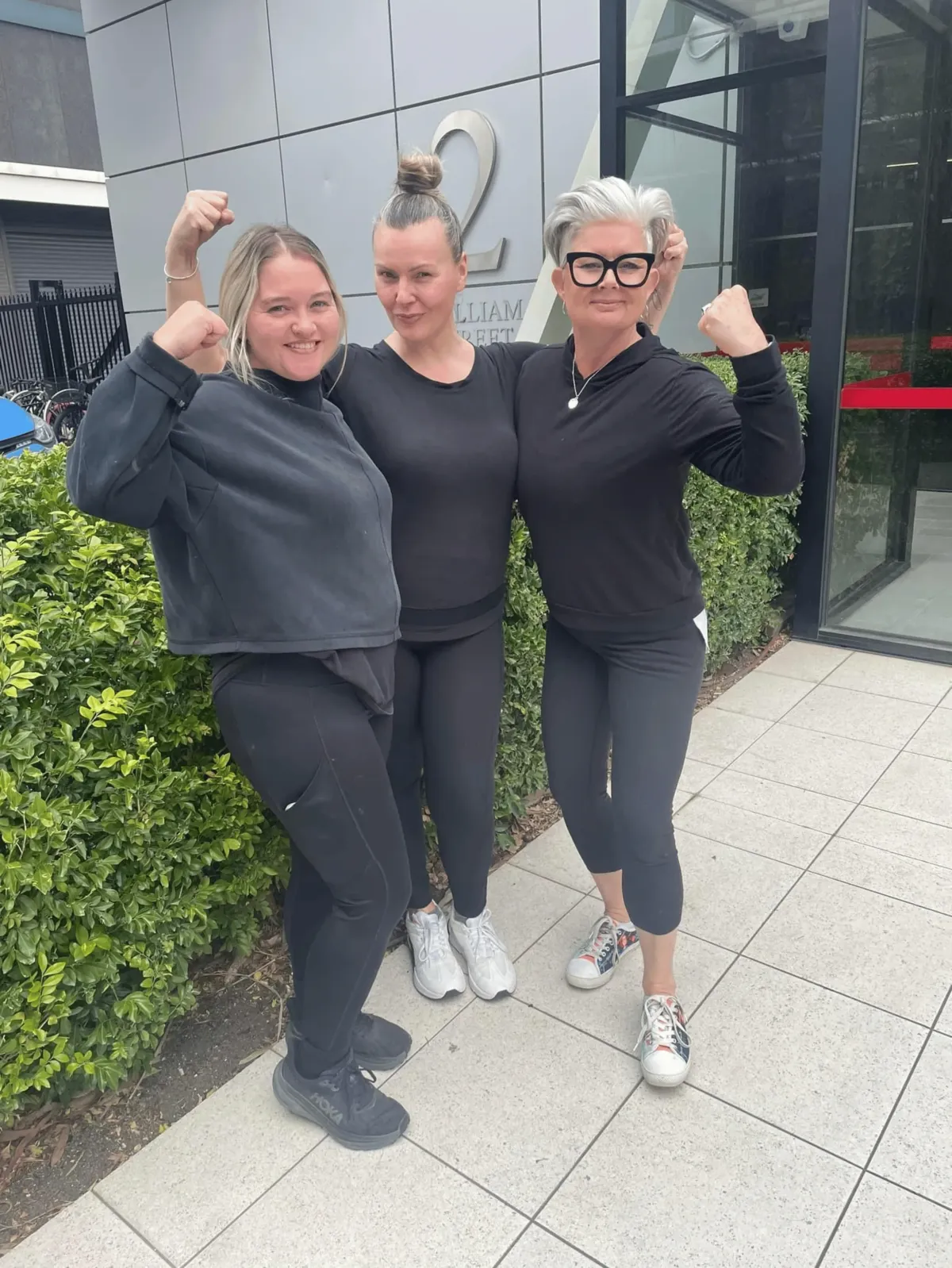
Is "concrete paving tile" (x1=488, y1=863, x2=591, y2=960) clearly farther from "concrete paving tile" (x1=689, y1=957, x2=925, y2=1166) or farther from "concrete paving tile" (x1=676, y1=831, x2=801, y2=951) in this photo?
"concrete paving tile" (x1=689, y1=957, x2=925, y2=1166)

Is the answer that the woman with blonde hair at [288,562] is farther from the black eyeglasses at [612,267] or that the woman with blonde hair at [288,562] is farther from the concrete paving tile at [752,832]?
the concrete paving tile at [752,832]

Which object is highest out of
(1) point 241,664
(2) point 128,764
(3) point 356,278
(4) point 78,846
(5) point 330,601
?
(3) point 356,278

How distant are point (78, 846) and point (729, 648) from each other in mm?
3740

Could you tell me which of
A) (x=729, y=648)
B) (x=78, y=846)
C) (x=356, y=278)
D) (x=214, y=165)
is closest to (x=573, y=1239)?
(x=78, y=846)

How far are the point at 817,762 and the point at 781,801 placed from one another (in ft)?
1.36

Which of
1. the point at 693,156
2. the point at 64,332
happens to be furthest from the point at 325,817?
the point at 64,332

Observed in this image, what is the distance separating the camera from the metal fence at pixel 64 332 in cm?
1797

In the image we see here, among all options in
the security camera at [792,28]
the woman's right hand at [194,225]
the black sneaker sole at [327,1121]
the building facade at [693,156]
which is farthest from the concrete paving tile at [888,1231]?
the security camera at [792,28]

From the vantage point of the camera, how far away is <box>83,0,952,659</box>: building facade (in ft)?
16.1

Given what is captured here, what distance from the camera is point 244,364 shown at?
5.77 feet

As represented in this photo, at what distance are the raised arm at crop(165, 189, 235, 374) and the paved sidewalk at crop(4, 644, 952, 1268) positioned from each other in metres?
1.73

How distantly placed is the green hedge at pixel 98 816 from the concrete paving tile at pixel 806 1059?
1247 millimetres

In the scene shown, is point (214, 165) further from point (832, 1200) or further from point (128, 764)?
point (832, 1200)

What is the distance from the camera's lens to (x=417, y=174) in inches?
80.3
